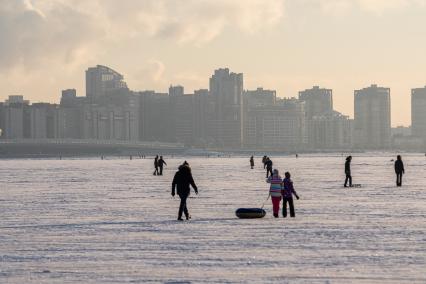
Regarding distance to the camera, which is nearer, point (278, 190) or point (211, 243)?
point (211, 243)

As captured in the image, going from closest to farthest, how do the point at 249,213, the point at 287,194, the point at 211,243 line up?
the point at 211,243 → the point at 249,213 → the point at 287,194

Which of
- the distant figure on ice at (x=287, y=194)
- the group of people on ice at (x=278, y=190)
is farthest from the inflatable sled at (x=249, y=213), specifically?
the distant figure on ice at (x=287, y=194)

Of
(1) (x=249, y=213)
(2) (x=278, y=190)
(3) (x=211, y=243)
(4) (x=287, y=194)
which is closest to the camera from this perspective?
(3) (x=211, y=243)

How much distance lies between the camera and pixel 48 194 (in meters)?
34.0

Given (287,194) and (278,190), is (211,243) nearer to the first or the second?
(278,190)

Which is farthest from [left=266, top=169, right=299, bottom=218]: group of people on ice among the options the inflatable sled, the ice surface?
the inflatable sled

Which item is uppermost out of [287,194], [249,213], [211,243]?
[287,194]

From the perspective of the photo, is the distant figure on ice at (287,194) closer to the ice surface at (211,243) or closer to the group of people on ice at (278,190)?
the group of people on ice at (278,190)

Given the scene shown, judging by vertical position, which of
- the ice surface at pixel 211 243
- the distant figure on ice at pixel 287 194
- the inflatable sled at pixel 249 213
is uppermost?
the distant figure on ice at pixel 287 194

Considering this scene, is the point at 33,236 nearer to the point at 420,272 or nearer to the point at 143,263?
the point at 143,263

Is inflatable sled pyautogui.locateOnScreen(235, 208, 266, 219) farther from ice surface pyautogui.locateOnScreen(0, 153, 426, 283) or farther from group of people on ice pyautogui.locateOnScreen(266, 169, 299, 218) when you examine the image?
group of people on ice pyautogui.locateOnScreen(266, 169, 299, 218)

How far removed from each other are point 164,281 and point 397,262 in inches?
155

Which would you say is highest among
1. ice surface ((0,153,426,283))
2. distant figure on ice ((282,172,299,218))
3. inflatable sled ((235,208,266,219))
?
distant figure on ice ((282,172,299,218))

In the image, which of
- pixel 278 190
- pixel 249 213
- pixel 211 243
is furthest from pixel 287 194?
pixel 211 243
